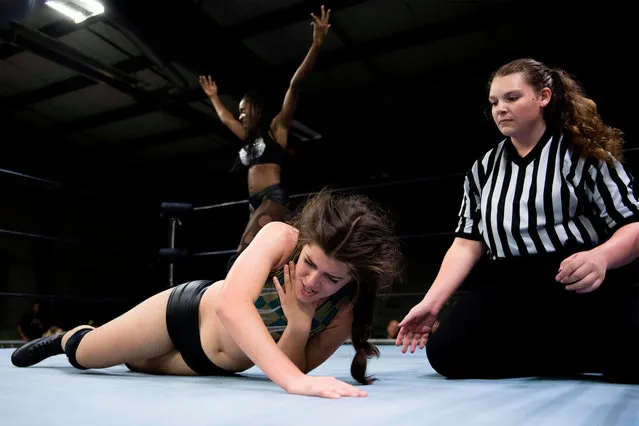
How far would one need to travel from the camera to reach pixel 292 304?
1.13 m

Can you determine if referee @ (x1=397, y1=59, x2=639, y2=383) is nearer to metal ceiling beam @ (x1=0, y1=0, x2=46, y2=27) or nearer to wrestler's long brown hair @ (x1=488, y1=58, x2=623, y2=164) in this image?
wrestler's long brown hair @ (x1=488, y1=58, x2=623, y2=164)

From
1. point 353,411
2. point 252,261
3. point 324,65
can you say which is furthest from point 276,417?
point 324,65

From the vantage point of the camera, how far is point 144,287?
752 centimetres

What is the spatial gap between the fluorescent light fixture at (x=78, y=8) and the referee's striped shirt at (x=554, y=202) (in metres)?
3.06

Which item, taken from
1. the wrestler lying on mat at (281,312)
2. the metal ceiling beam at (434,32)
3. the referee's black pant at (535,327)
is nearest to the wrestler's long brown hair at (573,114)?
the referee's black pant at (535,327)

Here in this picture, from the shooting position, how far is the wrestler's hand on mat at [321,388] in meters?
0.87

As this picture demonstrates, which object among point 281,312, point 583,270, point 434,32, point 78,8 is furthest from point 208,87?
point 583,270

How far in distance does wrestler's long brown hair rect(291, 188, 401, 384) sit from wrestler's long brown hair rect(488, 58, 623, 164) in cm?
47

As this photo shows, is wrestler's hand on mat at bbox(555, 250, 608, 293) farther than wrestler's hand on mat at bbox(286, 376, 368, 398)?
Yes

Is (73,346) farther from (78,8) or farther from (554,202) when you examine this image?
(78,8)

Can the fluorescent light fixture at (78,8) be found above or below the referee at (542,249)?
above

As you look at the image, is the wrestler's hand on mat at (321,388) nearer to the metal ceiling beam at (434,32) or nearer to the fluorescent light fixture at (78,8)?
the fluorescent light fixture at (78,8)

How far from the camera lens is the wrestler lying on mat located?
3.18 ft

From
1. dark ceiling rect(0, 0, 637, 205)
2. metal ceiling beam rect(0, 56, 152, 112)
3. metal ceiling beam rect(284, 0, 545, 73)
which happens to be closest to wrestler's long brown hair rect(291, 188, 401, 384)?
dark ceiling rect(0, 0, 637, 205)
